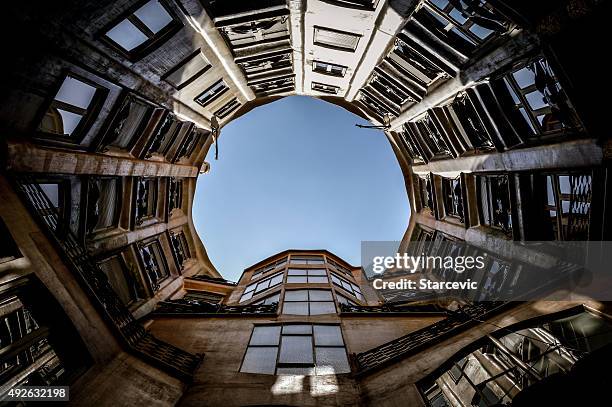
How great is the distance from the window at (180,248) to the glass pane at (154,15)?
12287 millimetres

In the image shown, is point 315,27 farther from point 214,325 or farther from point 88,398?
point 88,398

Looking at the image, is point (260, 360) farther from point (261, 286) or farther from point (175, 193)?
point (175, 193)

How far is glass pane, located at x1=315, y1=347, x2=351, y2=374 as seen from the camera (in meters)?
10.0

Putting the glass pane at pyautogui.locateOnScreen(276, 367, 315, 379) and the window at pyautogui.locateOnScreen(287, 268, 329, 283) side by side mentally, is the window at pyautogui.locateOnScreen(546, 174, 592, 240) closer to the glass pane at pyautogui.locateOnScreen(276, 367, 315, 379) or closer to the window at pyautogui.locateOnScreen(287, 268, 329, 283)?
the glass pane at pyautogui.locateOnScreen(276, 367, 315, 379)

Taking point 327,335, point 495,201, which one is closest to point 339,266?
point 327,335

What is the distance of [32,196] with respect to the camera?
28.1 ft

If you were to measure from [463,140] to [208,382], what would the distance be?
14.4 m

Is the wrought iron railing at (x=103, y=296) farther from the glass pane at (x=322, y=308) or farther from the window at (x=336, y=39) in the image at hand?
the window at (x=336, y=39)

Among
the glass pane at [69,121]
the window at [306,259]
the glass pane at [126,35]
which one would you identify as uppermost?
the glass pane at [126,35]

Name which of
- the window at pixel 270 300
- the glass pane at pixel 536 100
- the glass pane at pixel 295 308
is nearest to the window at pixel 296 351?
the glass pane at pixel 295 308

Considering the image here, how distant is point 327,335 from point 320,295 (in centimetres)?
428

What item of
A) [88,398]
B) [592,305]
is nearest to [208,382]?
[88,398]

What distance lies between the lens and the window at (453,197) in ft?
56.0

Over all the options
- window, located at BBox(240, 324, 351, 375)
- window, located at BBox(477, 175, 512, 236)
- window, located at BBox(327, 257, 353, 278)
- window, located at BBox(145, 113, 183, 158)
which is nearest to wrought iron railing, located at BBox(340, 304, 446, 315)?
window, located at BBox(240, 324, 351, 375)
